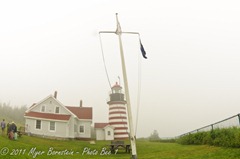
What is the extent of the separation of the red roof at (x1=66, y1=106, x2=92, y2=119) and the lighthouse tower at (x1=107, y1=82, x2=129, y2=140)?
428 cm

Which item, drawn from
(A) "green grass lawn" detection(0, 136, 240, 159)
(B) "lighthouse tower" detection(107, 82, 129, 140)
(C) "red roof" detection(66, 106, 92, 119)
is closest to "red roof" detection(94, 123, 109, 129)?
(B) "lighthouse tower" detection(107, 82, 129, 140)

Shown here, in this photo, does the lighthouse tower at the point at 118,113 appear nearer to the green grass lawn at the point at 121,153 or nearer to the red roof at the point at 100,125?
the red roof at the point at 100,125

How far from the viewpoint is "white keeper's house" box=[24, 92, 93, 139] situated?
1593 inches

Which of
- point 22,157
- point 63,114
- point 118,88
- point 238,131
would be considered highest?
point 118,88

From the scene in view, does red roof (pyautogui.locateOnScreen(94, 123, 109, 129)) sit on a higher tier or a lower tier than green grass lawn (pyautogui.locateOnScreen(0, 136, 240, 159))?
higher

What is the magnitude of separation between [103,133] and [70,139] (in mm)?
6991

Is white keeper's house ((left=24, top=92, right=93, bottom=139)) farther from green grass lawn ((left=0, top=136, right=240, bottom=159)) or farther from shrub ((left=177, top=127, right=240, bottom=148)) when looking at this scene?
shrub ((left=177, top=127, right=240, bottom=148))

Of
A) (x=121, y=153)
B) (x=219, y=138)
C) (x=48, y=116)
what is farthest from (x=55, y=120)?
(x=219, y=138)

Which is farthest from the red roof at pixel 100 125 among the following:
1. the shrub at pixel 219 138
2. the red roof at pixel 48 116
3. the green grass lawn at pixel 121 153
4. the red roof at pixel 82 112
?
the shrub at pixel 219 138

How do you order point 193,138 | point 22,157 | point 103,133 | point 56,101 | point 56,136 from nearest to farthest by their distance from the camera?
1. point 22,157
2. point 193,138
3. point 56,136
4. point 56,101
5. point 103,133

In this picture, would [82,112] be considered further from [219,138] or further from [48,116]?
[219,138]

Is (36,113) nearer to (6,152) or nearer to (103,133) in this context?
(103,133)

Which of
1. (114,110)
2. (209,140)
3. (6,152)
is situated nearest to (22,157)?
(6,152)

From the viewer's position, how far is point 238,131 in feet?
52.8
